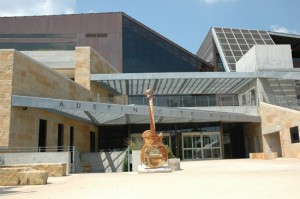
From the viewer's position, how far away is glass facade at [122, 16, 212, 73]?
48.8m

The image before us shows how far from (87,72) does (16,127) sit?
1157cm

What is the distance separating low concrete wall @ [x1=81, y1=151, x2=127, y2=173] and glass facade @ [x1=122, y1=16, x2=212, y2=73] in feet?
88.0

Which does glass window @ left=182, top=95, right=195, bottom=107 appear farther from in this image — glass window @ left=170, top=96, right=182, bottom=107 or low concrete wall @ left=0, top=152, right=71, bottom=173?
A: low concrete wall @ left=0, top=152, right=71, bottom=173

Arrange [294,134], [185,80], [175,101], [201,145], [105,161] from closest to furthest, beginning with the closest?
[105,161] → [294,134] → [185,80] → [201,145] → [175,101]

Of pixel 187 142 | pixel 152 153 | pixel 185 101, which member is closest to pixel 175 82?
pixel 185 101

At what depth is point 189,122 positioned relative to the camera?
29.9 m

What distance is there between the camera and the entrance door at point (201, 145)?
97.2 feet

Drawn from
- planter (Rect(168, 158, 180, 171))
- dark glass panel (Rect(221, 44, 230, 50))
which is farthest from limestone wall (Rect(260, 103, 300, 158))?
dark glass panel (Rect(221, 44, 230, 50))

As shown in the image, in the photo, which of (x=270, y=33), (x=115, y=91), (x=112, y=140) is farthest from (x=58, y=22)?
(x=270, y=33)

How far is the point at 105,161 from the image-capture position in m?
22.6

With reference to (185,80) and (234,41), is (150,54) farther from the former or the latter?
(185,80)

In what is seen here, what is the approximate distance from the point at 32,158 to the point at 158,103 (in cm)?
1548

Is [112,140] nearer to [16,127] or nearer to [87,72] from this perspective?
[87,72]

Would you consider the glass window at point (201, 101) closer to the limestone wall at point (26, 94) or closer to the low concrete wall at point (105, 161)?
the low concrete wall at point (105, 161)
